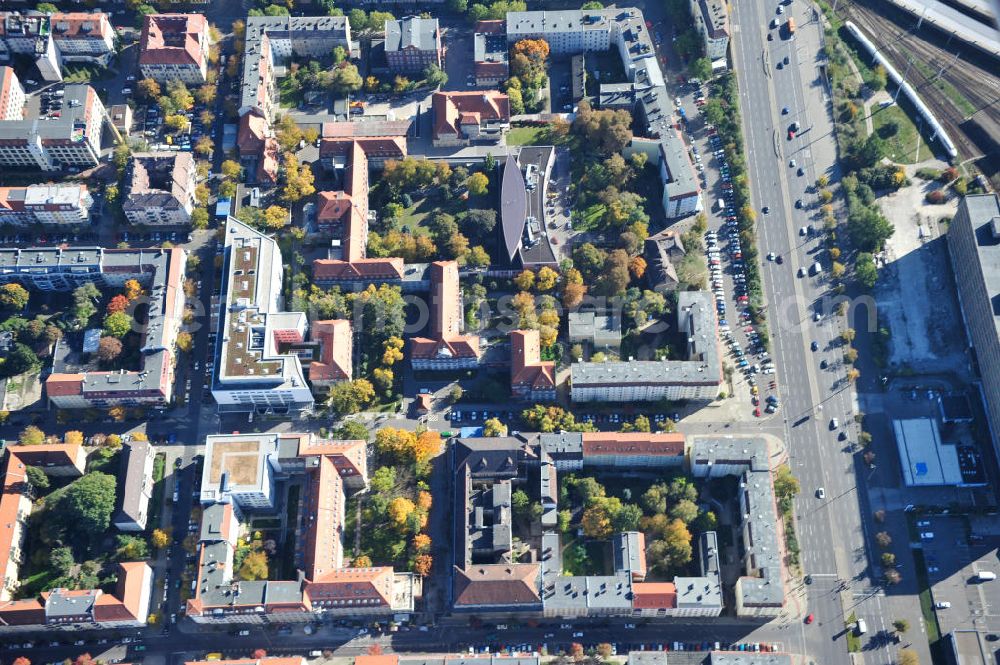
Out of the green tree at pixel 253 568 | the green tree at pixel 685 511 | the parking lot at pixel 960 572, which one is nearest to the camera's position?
the green tree at pixel 253 568

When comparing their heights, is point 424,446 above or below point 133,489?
above

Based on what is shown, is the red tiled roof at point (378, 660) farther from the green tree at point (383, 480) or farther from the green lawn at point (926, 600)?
the green lawn at point (926, 600)

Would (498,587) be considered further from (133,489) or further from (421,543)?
(133,489)

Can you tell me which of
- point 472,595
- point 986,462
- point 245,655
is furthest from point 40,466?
point 986,462

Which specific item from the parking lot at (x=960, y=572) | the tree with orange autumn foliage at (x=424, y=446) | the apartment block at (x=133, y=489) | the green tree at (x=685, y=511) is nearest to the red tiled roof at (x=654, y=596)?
the green tree at (x=685, y=511)

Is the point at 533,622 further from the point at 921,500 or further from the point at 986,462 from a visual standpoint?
the point at 986,462

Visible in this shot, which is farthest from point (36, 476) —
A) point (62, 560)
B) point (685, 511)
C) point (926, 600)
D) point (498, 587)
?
point (926, 600)
